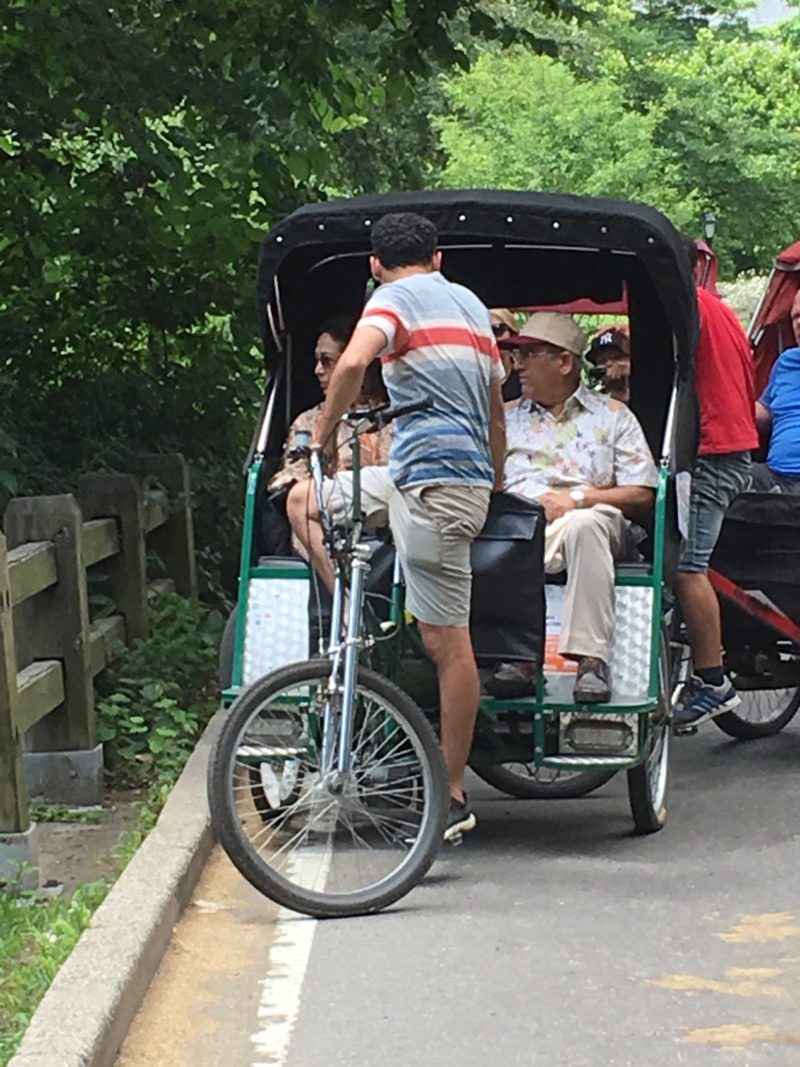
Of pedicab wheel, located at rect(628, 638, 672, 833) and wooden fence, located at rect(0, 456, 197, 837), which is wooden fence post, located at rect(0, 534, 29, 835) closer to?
wooden fence, located at rect(0, 456, 197, 837)

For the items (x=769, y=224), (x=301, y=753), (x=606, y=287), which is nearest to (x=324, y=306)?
(x=606, y=287)

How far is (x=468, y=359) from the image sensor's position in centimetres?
664

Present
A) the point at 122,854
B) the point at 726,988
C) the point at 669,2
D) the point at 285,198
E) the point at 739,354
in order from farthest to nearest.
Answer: the point at 669,2
the point at 285,198
the point at 739,354
the point at 122,854
the point at 726,988

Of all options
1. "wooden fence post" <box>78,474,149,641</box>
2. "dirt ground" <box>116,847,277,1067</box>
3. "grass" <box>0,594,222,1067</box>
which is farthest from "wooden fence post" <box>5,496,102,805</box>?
"dirt ground" <box>116,847,277,1067</box>

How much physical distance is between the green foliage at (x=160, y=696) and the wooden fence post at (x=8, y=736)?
151cm

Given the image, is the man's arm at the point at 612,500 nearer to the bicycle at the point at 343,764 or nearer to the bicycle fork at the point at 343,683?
the bicycle at the point at 343,764

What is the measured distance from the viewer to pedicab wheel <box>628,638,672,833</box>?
7265 mm

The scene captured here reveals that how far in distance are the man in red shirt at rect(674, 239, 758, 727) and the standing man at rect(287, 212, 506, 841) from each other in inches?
65.8

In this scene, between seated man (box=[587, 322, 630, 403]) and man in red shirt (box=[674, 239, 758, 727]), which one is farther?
seated man (box=[587, 322, 630, 403])

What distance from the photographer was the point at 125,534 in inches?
378

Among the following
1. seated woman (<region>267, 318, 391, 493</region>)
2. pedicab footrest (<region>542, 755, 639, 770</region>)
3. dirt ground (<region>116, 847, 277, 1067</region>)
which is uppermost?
seated woman (<region>267, 318, 391, 493</region>)

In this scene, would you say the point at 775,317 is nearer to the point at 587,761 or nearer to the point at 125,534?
the point at 125,534

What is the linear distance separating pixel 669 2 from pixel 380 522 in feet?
149

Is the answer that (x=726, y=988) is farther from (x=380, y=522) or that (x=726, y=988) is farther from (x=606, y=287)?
(x=606, y=287)
